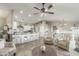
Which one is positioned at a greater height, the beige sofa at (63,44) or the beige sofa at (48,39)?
the beige sofa at (48,39)

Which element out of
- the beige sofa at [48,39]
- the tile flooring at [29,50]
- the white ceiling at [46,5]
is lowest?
the tile flooring at [29,50]

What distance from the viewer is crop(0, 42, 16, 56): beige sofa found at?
2105 millimetres

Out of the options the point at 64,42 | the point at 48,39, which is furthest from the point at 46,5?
the point at 64,42

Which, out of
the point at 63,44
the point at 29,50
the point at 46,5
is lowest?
the point at 29,50

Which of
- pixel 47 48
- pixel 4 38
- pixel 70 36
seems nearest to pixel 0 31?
pixel 4 38

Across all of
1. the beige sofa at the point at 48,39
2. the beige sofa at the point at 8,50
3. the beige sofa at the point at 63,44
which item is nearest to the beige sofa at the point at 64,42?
the beige sofa at the point at 63,44

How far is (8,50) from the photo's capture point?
2.10 meters

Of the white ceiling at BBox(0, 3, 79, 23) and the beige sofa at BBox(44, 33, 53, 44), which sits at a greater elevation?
the white ceiling at BBox(0, 3, 79, 23)

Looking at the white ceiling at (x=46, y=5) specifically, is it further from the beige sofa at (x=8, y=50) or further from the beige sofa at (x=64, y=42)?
the beige sofa at (x=8, y=50)

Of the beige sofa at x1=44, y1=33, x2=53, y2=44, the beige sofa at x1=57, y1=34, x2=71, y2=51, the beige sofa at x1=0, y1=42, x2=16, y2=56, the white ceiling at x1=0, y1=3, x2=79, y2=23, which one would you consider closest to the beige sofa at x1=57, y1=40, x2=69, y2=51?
the beige sofa at x1=57, y1=34, x2=71, y2=51

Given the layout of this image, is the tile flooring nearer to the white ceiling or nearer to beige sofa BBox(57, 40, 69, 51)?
beige sofa BBox(57, 40, 69, 51)

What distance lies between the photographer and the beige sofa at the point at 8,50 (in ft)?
6.91

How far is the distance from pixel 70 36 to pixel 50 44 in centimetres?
41

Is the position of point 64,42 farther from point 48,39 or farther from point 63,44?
point 48,39
